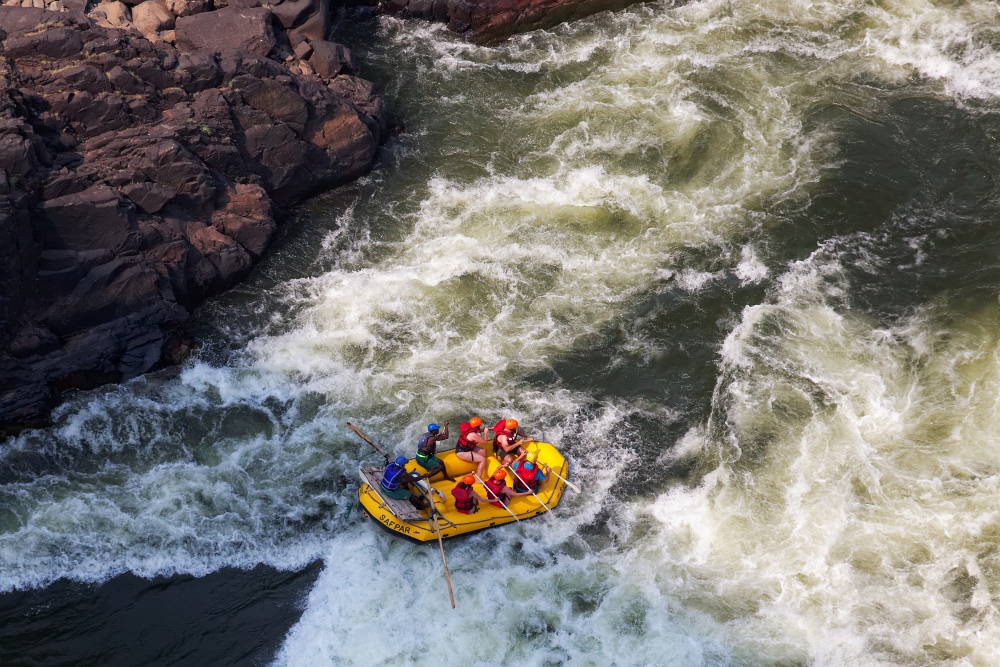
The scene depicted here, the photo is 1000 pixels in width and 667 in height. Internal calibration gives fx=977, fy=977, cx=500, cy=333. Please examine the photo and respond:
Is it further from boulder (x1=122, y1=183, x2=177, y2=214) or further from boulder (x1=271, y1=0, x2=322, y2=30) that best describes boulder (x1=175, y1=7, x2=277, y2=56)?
boulder (x1=122, y1=183, x2=177, y2=214)

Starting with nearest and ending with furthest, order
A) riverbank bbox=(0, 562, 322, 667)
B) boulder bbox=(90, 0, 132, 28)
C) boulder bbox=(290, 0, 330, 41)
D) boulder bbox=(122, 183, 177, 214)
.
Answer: riverbank bbox=(0, 562, 322, 667) → boulder bbox=(122, 183, 177, 214) → boulder bbox=(90, 0, 132, 28) → boulder bbox=(290, 0, 330, 41)

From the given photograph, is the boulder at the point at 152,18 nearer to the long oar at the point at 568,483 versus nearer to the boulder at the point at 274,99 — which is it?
the boulder at the point at 274,99

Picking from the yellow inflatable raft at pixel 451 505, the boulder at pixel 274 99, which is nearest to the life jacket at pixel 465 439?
the yellow inflatable raft at pixel 451 505

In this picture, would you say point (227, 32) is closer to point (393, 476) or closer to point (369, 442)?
point (369, 442)

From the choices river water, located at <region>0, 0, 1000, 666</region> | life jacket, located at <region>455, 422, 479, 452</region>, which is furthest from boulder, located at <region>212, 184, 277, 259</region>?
A: life jacket, located at <region>455, 422, 479, 452</region>

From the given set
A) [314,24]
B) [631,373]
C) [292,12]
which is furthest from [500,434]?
[292,12]
